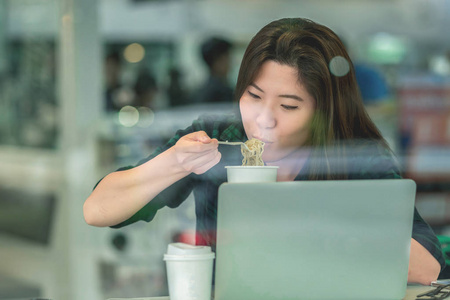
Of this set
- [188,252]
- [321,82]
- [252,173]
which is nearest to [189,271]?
[188,252]

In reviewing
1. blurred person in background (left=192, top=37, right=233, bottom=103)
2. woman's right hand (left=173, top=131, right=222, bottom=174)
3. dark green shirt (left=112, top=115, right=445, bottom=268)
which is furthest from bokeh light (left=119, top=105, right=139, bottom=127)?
woman's right hand (left=173, top=131, right=222, bottom=174)

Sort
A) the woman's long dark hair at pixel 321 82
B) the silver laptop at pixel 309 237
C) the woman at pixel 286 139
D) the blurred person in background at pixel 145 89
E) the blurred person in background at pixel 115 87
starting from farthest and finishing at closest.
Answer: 1. the blurred person in background at pixel 145 89
2. the blurred person in background at pixel 115 87
3. the woman's long dark hair at pixel 321 82
4. the woman at pixel 286 139
5. the silver laptop at pixel 309 237

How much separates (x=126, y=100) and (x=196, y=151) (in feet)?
8.23

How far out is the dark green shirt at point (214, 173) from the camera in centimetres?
163

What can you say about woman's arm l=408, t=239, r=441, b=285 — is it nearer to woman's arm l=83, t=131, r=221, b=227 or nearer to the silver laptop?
the silver laptop

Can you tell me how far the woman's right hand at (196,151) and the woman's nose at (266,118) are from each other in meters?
0.22

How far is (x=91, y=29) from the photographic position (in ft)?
11.5

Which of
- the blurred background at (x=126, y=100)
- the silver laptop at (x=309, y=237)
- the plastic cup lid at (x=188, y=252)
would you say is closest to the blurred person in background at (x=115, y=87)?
the blurred background at (x=126, y=100)

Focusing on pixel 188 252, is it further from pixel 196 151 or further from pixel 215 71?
pixel 215 71

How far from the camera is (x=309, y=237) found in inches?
43.7

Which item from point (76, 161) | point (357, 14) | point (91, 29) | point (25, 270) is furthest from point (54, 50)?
point (357, 14)

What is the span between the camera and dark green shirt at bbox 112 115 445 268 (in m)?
1.63

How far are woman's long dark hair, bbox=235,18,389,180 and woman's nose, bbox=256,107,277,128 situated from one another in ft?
0.33

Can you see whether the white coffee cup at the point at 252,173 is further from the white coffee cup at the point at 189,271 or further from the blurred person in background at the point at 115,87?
the blurred person in background at the point at 115,87
